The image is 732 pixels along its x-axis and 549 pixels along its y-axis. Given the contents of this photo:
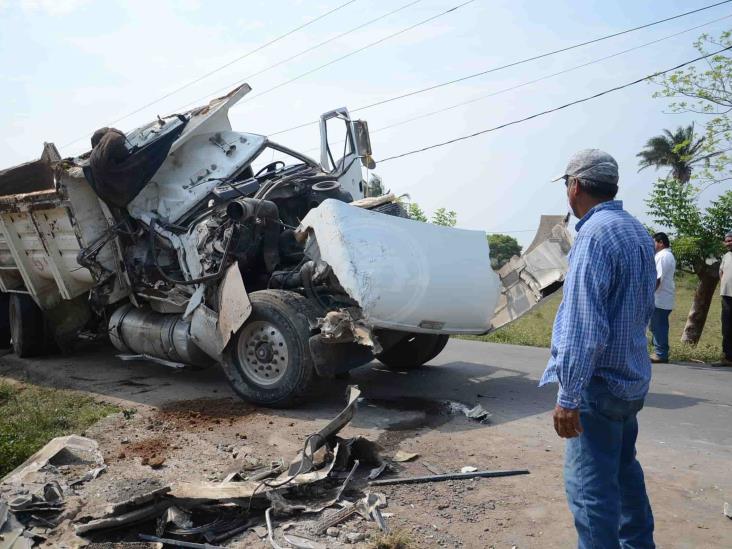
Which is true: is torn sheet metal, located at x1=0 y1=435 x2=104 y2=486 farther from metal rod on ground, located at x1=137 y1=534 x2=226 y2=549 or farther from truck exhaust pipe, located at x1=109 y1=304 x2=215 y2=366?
truck exhaust pipe, located at x1=109 y1=304 x2=215 y2=366

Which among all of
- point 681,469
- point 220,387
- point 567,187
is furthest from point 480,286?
point 567,187

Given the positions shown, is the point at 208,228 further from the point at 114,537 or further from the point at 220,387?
the point at 114,537

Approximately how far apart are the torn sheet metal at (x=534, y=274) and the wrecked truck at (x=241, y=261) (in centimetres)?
2

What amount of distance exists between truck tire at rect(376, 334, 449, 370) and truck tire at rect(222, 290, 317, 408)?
181cm

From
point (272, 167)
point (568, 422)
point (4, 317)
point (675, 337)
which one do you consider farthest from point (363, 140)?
point (675, 337)

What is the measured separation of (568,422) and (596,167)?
101cm

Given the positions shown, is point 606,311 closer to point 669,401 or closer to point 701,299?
point 669,401

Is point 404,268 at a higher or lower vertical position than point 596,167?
lower

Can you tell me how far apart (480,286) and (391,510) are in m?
2.90

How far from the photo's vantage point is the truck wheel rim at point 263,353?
576 cm

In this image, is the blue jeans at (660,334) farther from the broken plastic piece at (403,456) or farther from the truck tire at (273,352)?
the broken plastic piece at (403,456)

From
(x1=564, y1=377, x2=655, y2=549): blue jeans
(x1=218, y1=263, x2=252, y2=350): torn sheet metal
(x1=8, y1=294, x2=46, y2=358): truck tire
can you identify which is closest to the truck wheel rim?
(x1=218, y1=263, x2=252, y2=350): torn sheet metal

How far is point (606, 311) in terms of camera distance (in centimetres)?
255

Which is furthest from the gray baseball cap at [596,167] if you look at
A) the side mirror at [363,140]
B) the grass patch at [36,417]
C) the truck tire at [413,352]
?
the side mirror at [363,140]
